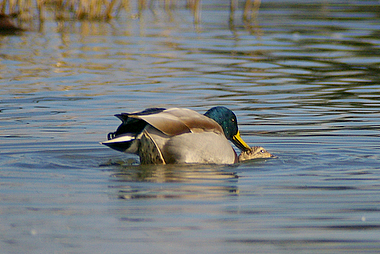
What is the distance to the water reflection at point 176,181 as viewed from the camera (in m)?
5.64

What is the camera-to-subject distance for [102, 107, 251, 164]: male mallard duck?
20.8 feet

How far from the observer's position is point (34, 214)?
16.6ft

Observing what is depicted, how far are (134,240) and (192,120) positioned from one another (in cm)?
221

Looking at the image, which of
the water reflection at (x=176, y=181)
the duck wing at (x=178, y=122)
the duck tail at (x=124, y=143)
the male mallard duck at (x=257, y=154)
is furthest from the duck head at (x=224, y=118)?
the duck tail at (x=124, y=143)

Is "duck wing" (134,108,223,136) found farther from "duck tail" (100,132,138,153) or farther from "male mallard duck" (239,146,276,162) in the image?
"male mallard duck" (239,146,276,162)

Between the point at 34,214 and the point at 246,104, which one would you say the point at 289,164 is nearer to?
the point at 34,214

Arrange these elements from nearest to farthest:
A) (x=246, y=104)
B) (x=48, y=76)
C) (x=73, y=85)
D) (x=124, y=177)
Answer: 1. (x=124, y=177)
2. (x=246, y=104)
3. (x=73, y=85)
4. (x=48, y=76)

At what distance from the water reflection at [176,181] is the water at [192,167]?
2cm

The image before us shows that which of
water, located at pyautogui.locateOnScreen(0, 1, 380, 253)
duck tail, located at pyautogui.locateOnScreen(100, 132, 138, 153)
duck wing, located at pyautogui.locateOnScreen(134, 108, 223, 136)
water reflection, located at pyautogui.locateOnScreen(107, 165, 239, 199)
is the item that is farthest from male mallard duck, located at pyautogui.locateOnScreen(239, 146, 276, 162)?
duck tail, located at pyautogui.locateOnScreen(100, 132, 138, 153)

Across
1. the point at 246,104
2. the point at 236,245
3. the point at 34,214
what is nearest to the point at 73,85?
the point at 246,104

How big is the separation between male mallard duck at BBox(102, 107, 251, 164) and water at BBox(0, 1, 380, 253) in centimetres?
12

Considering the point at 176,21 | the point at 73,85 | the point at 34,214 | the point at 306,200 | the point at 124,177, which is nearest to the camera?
the point at 34,214

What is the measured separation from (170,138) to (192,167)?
0.34m

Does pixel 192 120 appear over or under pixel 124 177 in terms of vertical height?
over
